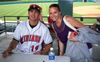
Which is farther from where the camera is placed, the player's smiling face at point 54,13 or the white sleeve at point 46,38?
the white sleeve at point 46,38

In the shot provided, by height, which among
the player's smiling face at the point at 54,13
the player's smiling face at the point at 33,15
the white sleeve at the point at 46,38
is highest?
the player's smiling face at the point at 54,13

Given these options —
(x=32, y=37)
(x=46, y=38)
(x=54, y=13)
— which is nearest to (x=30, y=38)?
(x=32, y=37)

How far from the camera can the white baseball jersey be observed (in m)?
2.48

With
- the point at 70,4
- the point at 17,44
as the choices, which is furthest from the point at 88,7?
the point at 17,44

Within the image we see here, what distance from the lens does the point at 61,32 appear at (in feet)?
7.60

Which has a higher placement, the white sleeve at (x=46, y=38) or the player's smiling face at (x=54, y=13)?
the player's smiling face at (x=54, y=13)

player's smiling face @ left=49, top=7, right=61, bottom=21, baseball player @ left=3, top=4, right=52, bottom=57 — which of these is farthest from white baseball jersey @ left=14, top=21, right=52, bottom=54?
player's smiling face @ left=49, top=7, right=61, bottom=21

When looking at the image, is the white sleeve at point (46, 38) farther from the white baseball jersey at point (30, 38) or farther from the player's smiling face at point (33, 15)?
the player's smiling face at point (33, 15)

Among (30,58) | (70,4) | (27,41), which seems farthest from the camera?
(70,4)

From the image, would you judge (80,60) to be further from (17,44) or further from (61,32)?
(17,44)

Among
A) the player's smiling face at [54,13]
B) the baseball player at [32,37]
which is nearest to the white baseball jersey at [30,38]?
the baseball player at [32,37]

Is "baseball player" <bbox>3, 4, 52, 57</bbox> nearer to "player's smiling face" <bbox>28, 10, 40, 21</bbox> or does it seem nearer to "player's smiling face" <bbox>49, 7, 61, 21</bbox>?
"player's smiling face" <bbox>28, 10, 40, 21</bbox>

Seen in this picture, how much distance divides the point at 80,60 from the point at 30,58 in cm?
45

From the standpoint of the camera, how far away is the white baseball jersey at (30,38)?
2.48 metres
